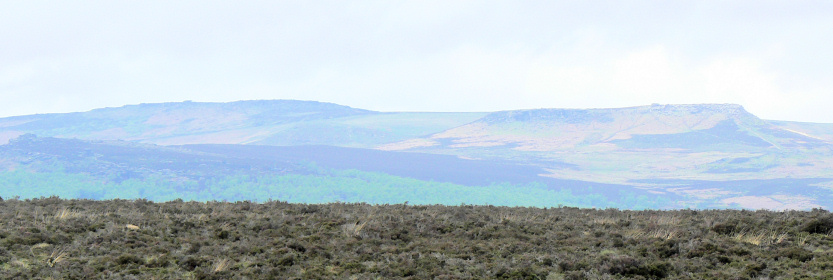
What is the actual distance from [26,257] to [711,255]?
17.1m

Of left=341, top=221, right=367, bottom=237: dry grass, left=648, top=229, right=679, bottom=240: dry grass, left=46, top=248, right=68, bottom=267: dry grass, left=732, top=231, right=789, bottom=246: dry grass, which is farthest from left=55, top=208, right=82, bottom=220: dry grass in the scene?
left=732, top=231, right=789, bottom=246: dry grass

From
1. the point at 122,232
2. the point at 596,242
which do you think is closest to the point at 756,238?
the point at 596,242

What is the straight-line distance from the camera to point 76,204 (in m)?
26.8

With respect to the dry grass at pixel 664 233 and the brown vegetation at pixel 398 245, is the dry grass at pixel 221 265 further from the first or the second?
the dry grass at pixel 664 233

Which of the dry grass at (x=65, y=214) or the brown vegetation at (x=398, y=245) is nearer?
the brown vegetation at (x=398, y=245)

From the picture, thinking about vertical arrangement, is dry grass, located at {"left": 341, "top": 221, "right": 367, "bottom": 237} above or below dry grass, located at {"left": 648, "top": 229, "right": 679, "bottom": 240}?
below

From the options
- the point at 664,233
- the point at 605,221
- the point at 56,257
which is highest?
the point at 664,233

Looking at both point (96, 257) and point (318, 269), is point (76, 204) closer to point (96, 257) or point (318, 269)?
point (96, 257)

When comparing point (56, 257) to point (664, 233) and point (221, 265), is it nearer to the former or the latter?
point (221, 265)

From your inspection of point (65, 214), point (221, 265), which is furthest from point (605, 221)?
point (65, 214)

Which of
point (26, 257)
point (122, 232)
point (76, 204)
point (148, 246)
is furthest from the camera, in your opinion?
point (76, 204)

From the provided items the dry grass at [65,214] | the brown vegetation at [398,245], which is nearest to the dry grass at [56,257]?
the brown vegetation at [398,245]

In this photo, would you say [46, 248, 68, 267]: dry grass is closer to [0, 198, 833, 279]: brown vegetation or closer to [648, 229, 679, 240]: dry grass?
[0, 198, 833, 279]: brown vegetation

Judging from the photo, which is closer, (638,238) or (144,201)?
(638,238)
